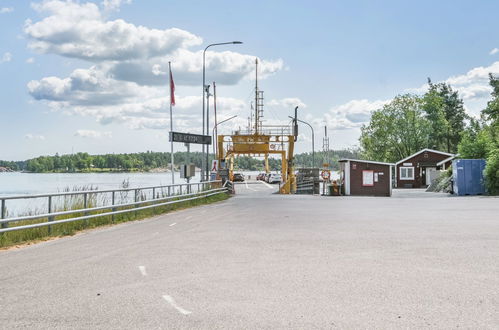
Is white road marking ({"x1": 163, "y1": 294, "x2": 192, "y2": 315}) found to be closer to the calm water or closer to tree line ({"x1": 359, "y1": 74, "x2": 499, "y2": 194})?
the calm water

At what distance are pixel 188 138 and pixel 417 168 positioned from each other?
37731mm

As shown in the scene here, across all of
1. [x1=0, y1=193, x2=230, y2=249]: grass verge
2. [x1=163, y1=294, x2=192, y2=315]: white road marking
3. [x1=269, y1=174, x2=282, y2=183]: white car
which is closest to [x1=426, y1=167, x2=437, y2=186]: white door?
[x1=269, y1=174, x2=282, y2=183]: white car

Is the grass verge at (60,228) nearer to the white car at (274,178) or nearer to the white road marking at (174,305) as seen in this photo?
the white road marking at (174,305)

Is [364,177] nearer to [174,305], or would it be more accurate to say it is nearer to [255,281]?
[255,281]

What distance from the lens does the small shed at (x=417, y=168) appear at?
58.6 metres

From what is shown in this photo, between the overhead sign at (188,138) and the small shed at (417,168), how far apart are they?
34360mm

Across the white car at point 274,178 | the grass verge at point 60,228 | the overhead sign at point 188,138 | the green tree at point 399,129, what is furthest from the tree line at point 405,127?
the grass verge at point 60,228

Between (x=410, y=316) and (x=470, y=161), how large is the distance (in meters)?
33.8

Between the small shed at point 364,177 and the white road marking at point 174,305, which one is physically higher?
the small shed at point 364,177

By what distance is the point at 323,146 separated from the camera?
82188 mm

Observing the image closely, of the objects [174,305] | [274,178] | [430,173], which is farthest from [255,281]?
[274,178]

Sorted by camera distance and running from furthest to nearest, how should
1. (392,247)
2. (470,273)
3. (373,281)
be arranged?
(392,247) < (470,273) < (373,281)

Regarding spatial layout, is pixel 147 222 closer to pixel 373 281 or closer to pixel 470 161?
pixel 373 281

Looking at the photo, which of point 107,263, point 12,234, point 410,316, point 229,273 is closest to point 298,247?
point 229,273
